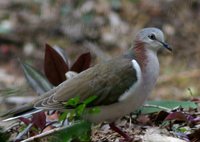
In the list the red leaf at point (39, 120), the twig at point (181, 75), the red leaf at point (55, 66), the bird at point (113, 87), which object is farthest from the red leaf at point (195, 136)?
the twig at point (181, 75)

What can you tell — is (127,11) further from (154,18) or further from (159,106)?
(159,106)

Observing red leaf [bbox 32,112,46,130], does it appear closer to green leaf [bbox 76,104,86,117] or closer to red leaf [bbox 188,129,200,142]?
green leaf [bbox 76,104,86,117]

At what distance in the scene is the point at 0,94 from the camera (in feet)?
11.0

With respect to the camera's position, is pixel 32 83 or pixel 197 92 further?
pixel 197 92

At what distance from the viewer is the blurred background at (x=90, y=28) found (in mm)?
8797

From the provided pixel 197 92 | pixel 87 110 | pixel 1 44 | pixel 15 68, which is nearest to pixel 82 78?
pixel 87 110

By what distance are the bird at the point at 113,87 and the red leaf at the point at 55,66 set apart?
101cm

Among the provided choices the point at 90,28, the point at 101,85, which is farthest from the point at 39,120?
the point at 90,28

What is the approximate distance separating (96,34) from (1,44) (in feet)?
4.91

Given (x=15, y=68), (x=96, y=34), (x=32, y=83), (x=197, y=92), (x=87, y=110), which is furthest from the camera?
(x=96, y=34)

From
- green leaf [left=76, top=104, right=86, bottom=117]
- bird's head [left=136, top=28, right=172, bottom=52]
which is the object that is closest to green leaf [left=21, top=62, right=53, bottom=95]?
bird's head [left=136, top=28, right=172, bottom=52]

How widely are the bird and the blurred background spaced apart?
4.14 m

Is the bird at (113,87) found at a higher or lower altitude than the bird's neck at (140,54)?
lower

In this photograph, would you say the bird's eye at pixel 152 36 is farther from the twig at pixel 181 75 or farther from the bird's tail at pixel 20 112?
the twig at pixel 181 75
